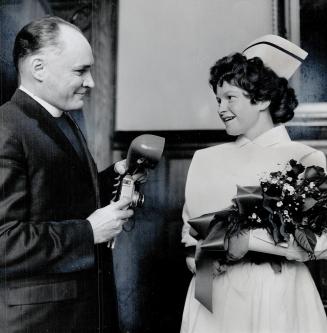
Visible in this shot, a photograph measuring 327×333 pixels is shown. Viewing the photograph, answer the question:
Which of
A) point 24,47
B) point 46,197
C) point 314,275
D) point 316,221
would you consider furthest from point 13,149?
point 314,275

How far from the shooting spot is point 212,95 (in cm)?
151

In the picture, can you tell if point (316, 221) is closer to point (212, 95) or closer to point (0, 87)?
point (212, 95)

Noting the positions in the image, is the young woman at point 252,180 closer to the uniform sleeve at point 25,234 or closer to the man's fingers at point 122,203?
the man's fingers at point 122,203

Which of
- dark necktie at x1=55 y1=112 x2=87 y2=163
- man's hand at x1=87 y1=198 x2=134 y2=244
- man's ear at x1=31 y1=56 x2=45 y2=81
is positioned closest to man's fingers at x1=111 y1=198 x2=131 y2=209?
man's hand at x1=87 y1=198 x2=134 y2=244

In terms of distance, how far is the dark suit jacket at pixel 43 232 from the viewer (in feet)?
3.85

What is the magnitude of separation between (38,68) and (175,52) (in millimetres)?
426

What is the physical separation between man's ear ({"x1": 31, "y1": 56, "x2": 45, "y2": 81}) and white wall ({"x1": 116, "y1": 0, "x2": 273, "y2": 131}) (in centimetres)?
30

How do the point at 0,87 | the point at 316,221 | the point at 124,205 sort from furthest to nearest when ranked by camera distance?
the point at 0,87
the point at 124,205
the point at 316,221

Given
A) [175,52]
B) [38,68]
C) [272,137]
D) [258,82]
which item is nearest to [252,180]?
[272,137]

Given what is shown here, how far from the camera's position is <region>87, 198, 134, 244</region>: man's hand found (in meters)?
1.25

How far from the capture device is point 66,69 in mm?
1312

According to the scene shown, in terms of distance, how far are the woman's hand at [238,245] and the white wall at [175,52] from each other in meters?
0.42

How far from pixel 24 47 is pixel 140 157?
41cm

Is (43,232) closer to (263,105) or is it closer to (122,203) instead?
(122,203)
